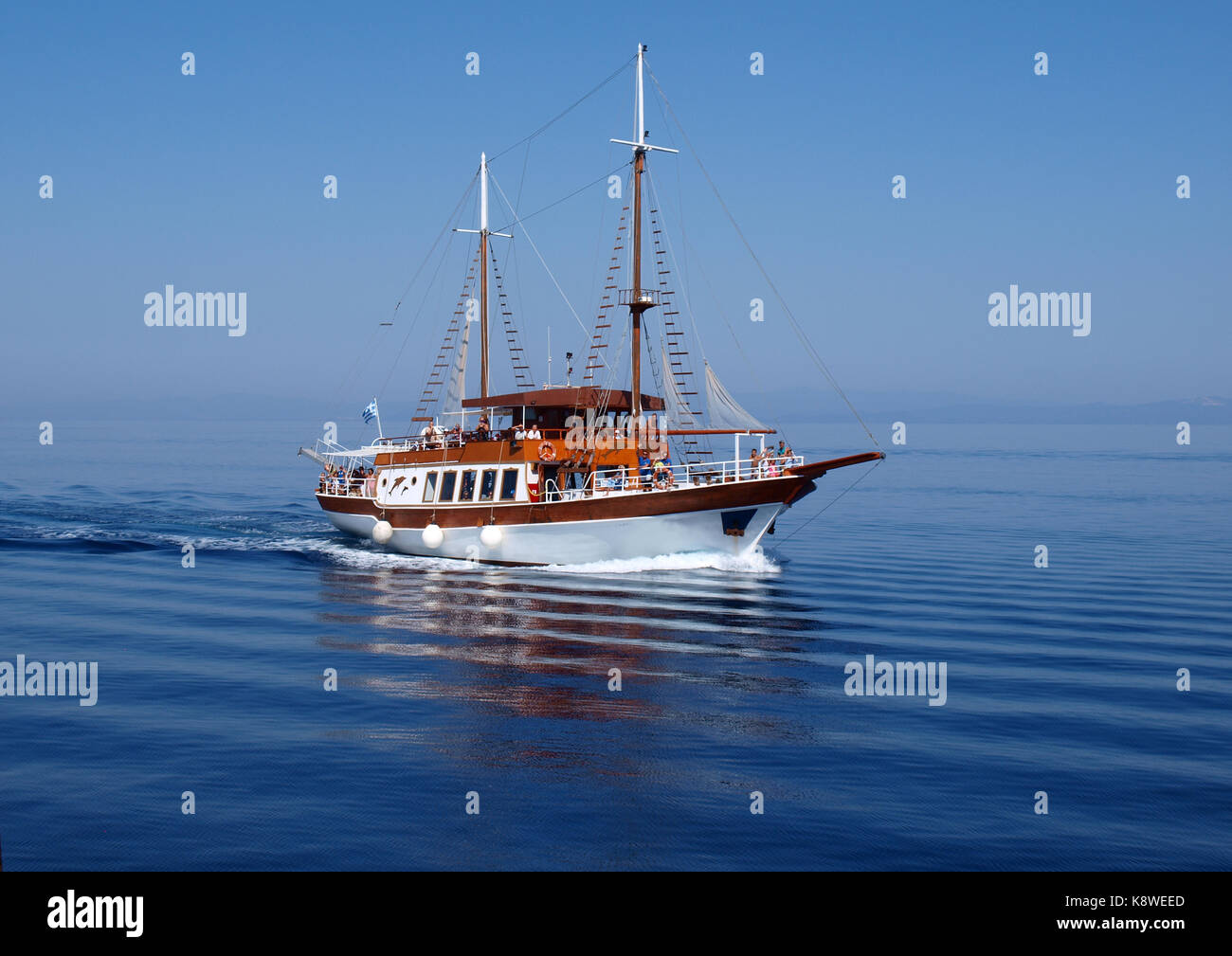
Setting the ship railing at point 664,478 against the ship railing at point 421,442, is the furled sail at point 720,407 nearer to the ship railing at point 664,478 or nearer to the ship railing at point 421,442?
the ship railing at point 664,478

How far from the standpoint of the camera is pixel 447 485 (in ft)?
153

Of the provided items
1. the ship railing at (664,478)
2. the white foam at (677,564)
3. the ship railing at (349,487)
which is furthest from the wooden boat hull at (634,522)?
the ship railing at (349,487)

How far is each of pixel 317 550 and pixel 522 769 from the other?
111ft

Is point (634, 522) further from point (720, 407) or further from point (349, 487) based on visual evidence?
point (349, 487)

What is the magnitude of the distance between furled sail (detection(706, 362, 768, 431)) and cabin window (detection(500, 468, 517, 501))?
9.07m

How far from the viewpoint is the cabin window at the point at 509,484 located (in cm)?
4391

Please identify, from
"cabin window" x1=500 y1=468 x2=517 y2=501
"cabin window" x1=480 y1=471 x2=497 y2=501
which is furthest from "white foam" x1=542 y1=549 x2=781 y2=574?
"cabin window" x1=480 y1=471 x2=497 y2=501

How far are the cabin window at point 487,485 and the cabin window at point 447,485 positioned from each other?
2.11m

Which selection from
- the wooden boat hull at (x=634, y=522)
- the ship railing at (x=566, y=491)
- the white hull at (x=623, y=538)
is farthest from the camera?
the ship railing at (x=566, y=491)

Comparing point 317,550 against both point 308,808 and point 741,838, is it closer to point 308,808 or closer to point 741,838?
point 308,808

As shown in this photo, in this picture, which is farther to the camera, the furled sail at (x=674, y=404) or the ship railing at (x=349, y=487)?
the ship railing at (x=349, y=487)
